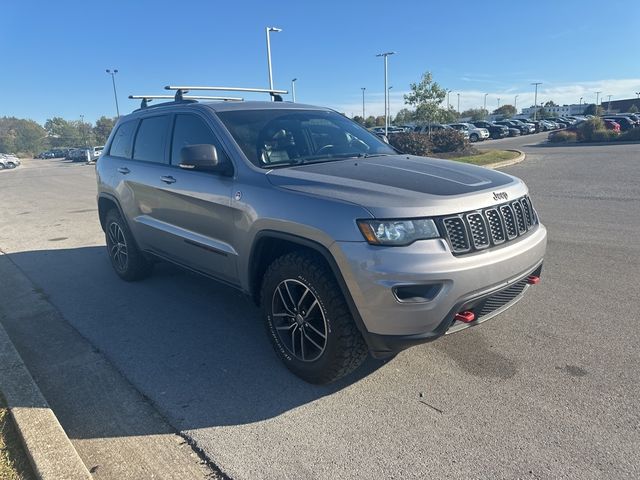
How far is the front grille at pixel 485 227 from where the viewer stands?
280 centimetres

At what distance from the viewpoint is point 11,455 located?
8.55 feet

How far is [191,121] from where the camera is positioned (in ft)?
13.8

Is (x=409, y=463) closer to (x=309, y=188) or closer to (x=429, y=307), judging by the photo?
(x=429, y=307)

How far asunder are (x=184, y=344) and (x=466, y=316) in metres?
2.32

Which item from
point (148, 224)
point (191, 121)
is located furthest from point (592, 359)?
point (148, 224)

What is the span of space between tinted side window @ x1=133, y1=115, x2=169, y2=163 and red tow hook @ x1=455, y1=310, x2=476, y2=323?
3137 millimetres

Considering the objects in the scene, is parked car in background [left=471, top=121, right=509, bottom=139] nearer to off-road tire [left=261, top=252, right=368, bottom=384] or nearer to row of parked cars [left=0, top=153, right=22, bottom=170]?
off-road tire [left=261, top=252, right=368, bottom=384]

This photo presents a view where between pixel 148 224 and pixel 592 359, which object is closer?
pixel 592 359

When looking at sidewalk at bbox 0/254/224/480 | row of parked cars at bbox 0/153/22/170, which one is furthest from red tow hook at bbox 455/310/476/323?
row of parked cars at bbox 0/153/22/170

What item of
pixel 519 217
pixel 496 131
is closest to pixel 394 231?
pixel 519 217

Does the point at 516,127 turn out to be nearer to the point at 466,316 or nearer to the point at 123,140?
the point at 123,140

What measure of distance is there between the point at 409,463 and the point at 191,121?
3212mm

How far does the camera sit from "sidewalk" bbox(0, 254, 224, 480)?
2.57 meters

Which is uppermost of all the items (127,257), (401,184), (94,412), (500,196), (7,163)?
(401,184)
